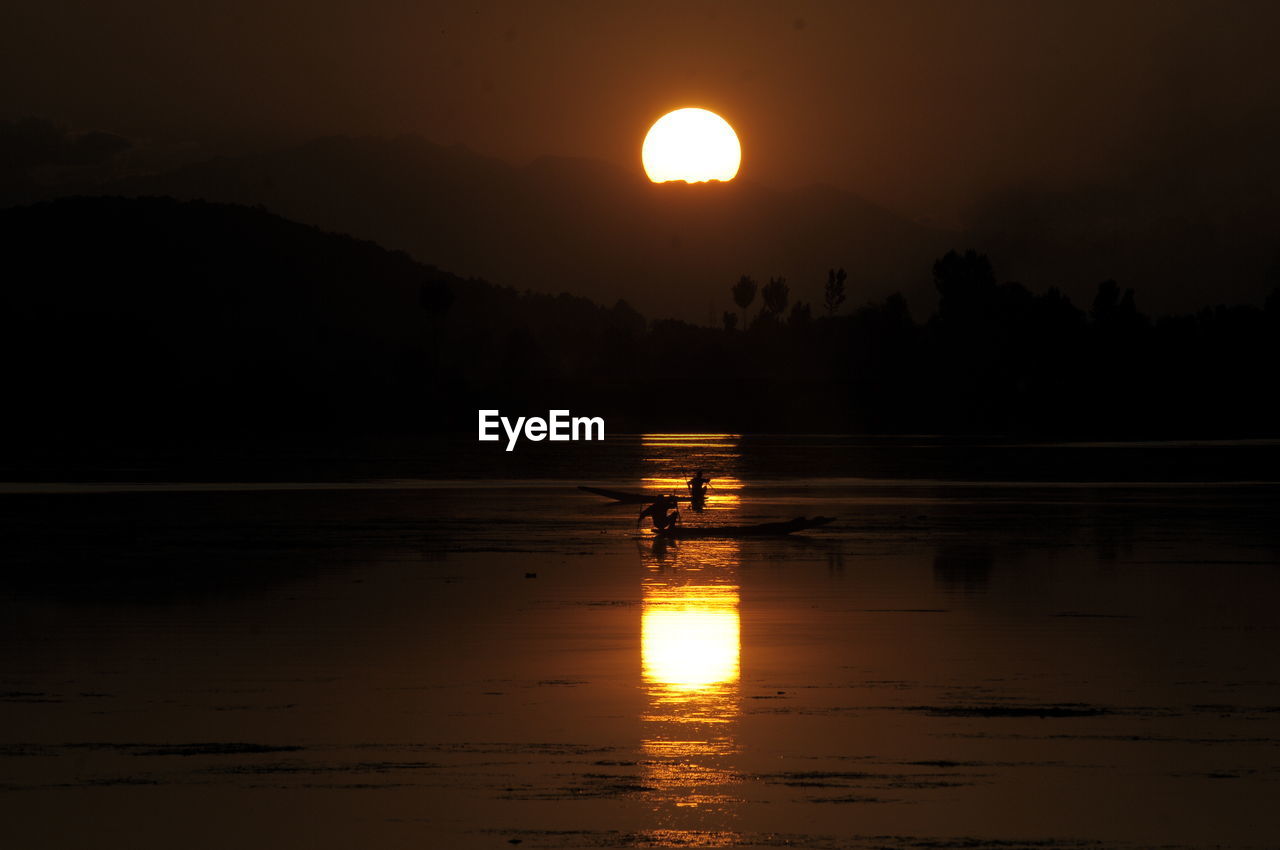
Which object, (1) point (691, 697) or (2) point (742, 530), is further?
(2) point (742, 530)

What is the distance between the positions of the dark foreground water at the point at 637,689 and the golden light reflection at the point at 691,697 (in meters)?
0.06

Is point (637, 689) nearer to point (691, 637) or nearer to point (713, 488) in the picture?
point (691, 637)

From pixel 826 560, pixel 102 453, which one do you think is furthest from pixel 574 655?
pixel 102 453

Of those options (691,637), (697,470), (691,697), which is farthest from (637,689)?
(697,470)

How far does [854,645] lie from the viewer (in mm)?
20500

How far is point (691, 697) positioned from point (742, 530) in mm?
21490

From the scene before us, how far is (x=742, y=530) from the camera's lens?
38.2 meters

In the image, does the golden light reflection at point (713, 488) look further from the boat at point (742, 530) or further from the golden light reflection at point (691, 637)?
the golden light reflection at point (691, 637)

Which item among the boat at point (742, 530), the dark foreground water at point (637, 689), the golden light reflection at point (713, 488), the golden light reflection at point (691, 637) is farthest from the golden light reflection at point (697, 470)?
the golden light reflection at point (691, 637)

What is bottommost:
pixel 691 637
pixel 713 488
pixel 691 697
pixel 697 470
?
pixel 691 697

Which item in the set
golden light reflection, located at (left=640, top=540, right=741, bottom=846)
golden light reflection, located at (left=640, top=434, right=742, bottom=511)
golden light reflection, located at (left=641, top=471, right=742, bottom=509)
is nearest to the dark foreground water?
golden light reflection, located at (left=640, top=540, right=741, bottom=846)

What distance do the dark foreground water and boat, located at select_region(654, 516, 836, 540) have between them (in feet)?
1.96

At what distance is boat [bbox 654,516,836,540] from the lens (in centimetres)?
3728

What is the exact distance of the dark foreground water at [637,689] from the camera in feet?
40.0
